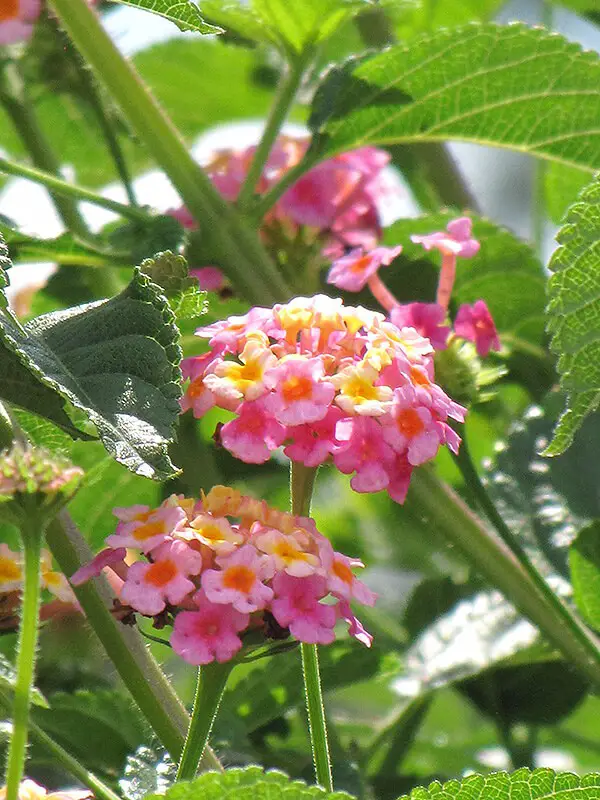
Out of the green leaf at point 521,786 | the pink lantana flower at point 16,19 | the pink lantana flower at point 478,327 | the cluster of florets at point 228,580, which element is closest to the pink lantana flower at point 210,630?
the cluster of florets at point 228,580

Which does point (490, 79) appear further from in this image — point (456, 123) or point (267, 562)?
point (267, 562)

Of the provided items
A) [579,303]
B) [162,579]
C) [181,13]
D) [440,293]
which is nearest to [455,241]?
[440,293]

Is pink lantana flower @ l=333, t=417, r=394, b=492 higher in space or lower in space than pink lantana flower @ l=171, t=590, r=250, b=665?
higher

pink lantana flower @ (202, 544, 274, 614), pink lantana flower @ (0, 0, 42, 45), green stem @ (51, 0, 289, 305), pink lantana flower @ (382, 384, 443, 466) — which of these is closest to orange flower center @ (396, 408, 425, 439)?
pink lantana flower @ (382, 384, 443, 466)

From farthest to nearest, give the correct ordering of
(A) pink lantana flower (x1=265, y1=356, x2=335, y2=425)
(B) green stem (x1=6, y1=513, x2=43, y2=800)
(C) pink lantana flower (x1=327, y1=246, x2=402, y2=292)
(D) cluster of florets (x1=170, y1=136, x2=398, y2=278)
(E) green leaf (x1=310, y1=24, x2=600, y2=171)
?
(D) cluster of florets (x1=170, y1=136, x2=398, y2=278)
(E) green leaf (x1=310, y1=24, x2=600, y2=171)
(C) pink lantana flower (x1=327, y1=246, x2=402, y2=292)
(A) pink lantana flower (x1=265, y1=356, x2=335, y2=425)
(B) green stem (x1=6, y1=513, x2=43, y2=800)

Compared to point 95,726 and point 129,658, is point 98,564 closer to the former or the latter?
point 129,658

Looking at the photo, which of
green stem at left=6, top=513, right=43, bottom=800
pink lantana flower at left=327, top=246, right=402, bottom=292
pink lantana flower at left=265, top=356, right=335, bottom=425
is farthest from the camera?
pink lantana flower at left=327, top=246, right=402, bottom=292

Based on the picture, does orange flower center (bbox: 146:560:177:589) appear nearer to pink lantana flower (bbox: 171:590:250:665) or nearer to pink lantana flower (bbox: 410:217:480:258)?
pink lantana flower (bbox: 171:590:250:665)
